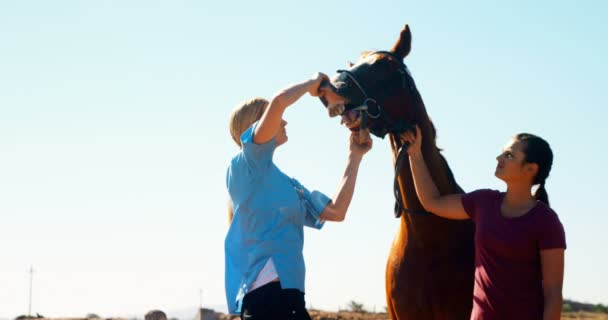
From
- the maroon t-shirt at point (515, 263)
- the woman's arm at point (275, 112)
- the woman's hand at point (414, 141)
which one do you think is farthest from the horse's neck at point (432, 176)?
the woman's arm at point (275, 112)

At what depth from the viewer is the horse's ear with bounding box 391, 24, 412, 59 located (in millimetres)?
7654

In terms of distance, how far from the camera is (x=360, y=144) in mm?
6418

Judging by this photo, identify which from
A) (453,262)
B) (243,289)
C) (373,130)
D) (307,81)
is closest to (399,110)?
(373,130)

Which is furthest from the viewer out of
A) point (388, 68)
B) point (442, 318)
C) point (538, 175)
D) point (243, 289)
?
point (388, 68)

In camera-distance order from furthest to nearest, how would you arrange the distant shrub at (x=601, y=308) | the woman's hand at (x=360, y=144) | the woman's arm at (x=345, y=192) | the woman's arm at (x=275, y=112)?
the distant shrub at (x=601, y=308), the woman's hand at (x=360, y=144), the woman's arm at (x=345, y=192), the woman's arm at (x=275, y=112)

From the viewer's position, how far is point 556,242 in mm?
5762

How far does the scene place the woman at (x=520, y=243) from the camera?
576 centimetres

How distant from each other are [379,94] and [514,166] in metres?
1.58

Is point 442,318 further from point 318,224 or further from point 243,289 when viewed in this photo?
point 243,289

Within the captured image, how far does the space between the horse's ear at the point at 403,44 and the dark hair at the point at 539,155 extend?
180 cm

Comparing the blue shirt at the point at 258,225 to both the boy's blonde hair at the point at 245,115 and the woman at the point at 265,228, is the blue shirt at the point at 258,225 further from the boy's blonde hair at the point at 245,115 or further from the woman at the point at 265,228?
the boy's blonde hair at the point at 245,115

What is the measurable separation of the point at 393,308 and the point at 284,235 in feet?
6.03

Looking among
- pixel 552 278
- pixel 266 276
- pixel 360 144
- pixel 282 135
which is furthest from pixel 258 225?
pixel 552 278

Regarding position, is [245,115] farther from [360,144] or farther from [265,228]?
[360,144]
